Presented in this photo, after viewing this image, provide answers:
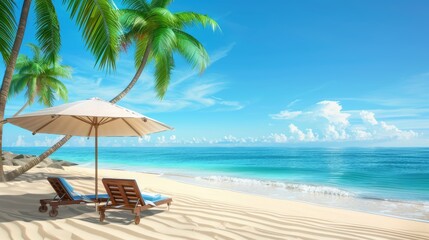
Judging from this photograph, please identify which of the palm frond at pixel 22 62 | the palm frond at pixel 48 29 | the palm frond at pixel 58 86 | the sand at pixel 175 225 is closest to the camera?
the sand at pixel 175 225

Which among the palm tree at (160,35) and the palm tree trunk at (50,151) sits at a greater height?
the palm tree at (160,35)

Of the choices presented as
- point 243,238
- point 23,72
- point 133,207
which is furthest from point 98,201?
point 23,72

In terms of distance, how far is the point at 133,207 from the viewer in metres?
5.51

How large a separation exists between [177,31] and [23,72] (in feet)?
57.3

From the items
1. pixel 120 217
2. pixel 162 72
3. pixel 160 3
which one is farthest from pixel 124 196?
pixel 160 3

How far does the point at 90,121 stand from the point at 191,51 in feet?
27.2

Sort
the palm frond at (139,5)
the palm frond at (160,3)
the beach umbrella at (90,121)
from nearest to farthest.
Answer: the beach umbrella at (90,121) < the palm frond at (139,5) < the palm frond at (160,3)

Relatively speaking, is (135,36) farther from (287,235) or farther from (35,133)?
(287,235)

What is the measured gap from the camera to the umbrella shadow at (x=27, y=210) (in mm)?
5551

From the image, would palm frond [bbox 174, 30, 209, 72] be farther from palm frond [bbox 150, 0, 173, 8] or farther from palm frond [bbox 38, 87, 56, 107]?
palm frond [bbox 38, 87, 56, 107]

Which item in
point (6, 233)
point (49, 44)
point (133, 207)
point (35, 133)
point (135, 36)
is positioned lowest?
point (6, 233)

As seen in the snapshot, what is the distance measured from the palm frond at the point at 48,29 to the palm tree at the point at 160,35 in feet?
8.34

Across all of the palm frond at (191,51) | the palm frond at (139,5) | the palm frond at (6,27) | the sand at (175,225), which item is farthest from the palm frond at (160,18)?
the sand at (175,225)

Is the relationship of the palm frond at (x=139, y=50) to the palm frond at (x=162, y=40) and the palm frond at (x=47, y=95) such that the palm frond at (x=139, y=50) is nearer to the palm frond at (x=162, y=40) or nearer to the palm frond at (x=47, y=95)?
the palm frond at (x=162, y=40)
